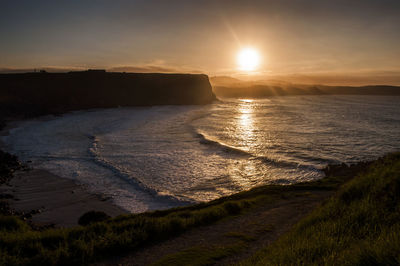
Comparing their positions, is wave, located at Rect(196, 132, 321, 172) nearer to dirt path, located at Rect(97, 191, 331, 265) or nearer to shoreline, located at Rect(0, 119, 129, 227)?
dirt path, located at Rect(97, 191, 331, 265)

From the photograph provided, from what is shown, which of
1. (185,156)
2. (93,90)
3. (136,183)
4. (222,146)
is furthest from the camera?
(93,90)

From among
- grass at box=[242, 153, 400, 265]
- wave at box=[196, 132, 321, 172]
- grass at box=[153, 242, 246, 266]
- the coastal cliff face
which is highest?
the coastal cliff face

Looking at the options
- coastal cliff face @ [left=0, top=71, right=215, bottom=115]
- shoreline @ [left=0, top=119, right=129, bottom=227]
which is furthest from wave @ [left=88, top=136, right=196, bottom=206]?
coastal cliff face @ [left=0, top=71, right=215, bottom=115]

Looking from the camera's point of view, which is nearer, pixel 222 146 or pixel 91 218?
pixel 91 218

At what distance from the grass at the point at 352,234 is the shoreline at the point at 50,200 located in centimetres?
995

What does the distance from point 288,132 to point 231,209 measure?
1098 inches

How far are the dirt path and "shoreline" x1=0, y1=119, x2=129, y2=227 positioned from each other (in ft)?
21.2

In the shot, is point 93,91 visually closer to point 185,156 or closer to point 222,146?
point 222,146

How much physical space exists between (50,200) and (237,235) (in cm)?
1176

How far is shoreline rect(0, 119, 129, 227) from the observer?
12.7 meters

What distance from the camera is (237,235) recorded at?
8172mm

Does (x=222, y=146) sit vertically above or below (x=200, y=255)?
below

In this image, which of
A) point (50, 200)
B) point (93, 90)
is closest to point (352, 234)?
point (50, 200)

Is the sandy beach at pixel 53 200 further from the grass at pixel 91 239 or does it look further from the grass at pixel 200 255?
the grass at pixel 200 255
